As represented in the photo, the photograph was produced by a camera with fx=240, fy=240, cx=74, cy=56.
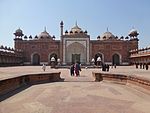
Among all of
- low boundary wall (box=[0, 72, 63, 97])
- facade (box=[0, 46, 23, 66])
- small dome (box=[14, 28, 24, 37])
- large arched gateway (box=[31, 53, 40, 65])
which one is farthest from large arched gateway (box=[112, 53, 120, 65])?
low boundary wall (box=[0, 72, 63, 97])

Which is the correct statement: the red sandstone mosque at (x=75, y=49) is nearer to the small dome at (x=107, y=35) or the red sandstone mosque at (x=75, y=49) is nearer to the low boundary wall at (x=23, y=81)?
the small dome at (x=107, y=35)

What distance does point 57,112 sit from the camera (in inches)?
174

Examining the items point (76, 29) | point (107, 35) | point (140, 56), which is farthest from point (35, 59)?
point (140, 56)

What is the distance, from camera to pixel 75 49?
4378 centimetres

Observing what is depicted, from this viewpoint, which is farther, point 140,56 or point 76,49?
point 76,49

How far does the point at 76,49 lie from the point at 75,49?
19 cm

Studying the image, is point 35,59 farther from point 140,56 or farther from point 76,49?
point 140,56

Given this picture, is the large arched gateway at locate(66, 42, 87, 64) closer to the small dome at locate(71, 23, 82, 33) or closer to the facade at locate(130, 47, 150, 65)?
the small dome at locate(71, 23, 82, 33)

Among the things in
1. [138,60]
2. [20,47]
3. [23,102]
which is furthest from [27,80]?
[20,47]

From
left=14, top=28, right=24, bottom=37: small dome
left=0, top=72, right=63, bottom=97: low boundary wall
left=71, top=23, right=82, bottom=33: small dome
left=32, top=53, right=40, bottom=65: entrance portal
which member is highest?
left=71, top=23, right=82, bottom=33: small dome

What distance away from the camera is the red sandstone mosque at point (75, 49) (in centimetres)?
4325

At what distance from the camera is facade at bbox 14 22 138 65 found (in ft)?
142

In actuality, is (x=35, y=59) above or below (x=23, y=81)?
above

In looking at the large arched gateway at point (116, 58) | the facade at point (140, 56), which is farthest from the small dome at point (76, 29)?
the facade at point (140, 56)
